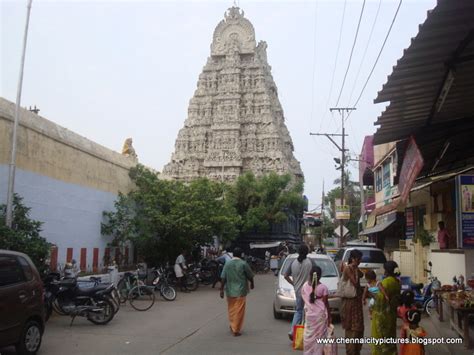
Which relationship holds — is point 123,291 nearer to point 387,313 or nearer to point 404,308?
point 387,313

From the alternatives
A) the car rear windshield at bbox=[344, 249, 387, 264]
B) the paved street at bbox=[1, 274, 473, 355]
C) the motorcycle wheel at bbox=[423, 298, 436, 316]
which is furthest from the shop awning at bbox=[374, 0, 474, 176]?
the car rear windshield at bbox=[344, 249, 387, 264]

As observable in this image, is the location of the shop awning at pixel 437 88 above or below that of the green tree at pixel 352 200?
below

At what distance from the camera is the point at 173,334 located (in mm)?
9680

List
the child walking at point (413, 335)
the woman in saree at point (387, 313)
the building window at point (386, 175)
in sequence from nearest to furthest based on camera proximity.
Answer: the child walking at point (413, 335), the woman in saree at point (387, 313), the building window at point (386, 175)

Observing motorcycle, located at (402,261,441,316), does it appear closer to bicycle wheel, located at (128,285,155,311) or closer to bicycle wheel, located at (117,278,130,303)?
bicycle wheel, located at (128,285,155,311)

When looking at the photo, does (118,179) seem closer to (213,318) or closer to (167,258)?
(167,258)

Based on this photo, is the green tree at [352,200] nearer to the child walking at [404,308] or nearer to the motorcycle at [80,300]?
the motorcycle at [80,300]

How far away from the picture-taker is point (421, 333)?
19.3 feet

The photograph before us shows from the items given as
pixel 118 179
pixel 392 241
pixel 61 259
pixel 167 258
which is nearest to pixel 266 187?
pixel 392 241

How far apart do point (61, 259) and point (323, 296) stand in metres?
10.8

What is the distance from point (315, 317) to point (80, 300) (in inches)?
234

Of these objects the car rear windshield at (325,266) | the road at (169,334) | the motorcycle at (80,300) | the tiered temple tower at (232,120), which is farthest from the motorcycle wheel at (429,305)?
the tiered temple tower at (232,120)

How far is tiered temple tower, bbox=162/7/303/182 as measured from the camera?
49.2 m

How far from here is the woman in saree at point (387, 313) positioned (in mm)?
6469
